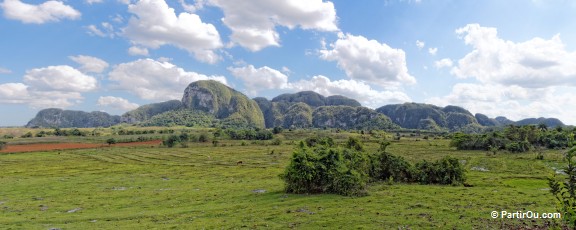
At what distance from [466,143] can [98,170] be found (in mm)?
151000

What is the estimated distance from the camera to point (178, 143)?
194 metres

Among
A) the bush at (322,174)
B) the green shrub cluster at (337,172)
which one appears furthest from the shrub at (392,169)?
the bush at (322,174)

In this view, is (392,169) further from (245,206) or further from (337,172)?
(245,206)

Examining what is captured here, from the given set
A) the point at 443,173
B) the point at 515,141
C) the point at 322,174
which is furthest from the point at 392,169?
the point at 515,141

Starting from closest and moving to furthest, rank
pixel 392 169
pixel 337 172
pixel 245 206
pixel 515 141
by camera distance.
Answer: pixel 245 206 < pixel 337 172 < pixel 392 169 < pixel 515 141

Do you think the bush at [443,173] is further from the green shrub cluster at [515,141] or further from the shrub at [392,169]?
the green shrub cluster at [515,141]

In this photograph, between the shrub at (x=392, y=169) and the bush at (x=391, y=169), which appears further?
the shrub at (x=392, y=169)

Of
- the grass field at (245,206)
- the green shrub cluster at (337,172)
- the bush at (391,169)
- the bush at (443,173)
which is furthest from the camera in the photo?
the bush at (391,169)

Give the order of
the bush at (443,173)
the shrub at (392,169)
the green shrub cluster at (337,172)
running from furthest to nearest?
the shrub at (392,169) < the bush at (443,173) < the green shrub cluster at (337,172)

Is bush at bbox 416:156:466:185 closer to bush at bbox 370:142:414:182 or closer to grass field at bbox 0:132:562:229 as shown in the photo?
bush at bbox 370:142:414:182

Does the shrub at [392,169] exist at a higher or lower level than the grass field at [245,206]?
higher

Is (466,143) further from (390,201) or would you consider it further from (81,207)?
(81,207)

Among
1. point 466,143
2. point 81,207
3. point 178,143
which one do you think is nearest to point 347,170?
point 81,207

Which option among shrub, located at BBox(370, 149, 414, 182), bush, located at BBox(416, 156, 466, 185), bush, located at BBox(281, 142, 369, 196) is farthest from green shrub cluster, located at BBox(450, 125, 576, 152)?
bush, located at BBox(281, 142, 369, 196)
